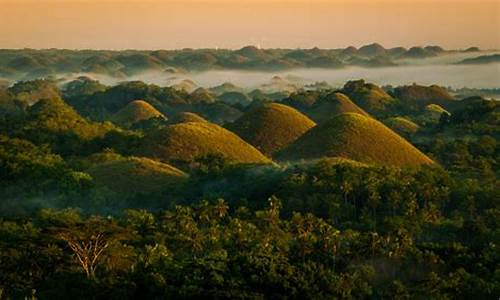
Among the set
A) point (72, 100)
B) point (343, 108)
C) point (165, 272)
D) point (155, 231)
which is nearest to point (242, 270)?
point (165, 272)

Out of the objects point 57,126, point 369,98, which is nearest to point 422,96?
point 369,98

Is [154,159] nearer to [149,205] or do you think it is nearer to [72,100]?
[149,205]

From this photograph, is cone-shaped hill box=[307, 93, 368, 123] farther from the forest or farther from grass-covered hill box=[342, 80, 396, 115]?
the forest

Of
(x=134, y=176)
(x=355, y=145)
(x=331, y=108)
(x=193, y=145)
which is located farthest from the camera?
(x=331, y=108)

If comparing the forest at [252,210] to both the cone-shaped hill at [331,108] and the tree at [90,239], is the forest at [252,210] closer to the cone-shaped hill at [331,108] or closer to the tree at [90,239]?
the tree at [90,239]

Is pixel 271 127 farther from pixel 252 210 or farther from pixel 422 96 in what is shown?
pixel 422 96

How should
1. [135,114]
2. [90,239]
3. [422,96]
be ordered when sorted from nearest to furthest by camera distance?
[90,239]
[135,114]
[422,96]
